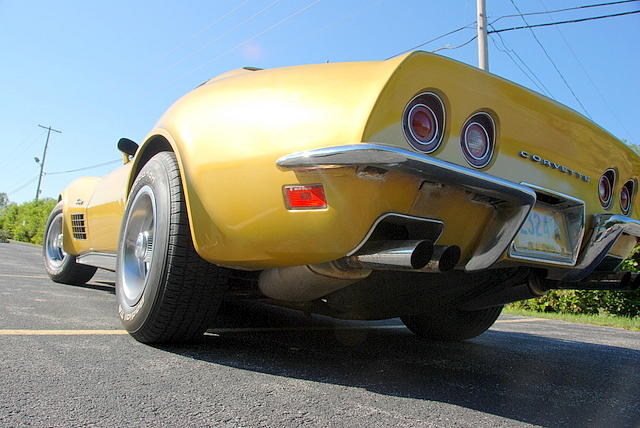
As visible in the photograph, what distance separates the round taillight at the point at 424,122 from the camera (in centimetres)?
161

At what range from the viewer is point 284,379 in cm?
178

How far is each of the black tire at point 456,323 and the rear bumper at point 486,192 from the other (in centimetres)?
→ 95

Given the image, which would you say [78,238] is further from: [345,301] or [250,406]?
[250,406]

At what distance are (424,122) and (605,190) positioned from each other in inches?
51.1

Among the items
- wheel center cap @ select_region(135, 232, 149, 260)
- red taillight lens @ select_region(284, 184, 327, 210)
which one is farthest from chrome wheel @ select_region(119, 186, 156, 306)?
red taillight lens @ select_region(284, 184, 327, 210)

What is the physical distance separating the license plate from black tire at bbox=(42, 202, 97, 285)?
405cm

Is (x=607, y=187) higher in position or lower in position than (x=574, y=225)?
higher

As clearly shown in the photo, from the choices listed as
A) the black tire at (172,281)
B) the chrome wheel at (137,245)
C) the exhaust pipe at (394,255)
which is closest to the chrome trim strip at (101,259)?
the chrome wheel at (137,245)

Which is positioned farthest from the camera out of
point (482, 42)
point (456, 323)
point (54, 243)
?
point (482, 42)

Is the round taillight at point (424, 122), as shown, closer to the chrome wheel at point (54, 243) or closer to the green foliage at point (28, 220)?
the chrome wheel at point (54, 243)

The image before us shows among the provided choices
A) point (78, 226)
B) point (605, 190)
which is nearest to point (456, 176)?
point (605, 190)

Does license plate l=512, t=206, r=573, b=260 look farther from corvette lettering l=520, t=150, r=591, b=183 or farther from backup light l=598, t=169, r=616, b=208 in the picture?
backup light l=598, t=169, r=616, b=208

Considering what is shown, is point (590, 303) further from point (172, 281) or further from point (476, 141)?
point (172, 281)

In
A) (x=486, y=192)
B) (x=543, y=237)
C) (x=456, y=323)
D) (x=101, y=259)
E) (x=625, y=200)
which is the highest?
(x=625, y=200)
